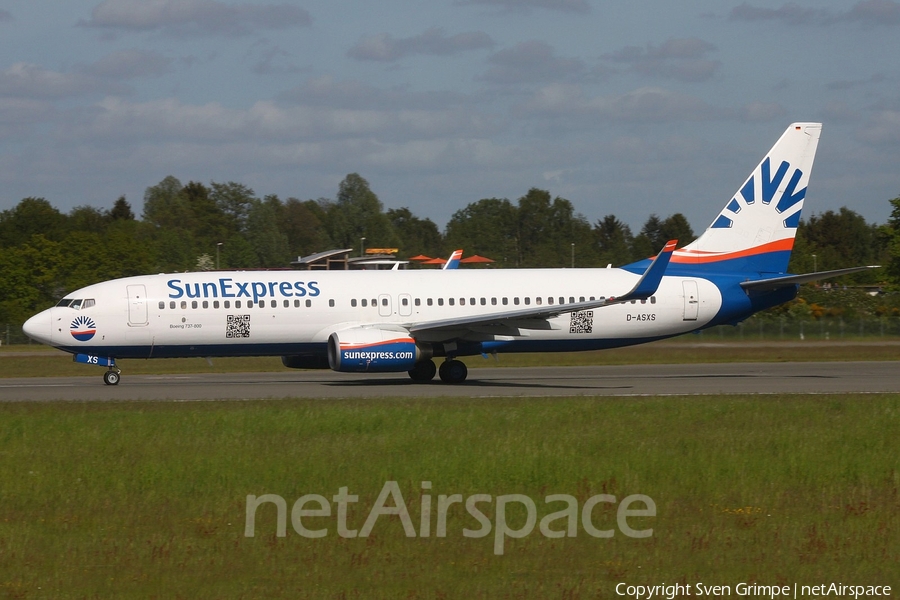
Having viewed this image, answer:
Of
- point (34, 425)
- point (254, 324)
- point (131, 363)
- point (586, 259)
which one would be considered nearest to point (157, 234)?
point (586, 259)

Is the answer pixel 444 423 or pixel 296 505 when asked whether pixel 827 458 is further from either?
pixel 296 505

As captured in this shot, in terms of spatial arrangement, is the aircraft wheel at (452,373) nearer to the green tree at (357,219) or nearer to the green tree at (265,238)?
the green tree at (265,238)

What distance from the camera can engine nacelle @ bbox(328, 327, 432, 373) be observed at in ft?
91.2

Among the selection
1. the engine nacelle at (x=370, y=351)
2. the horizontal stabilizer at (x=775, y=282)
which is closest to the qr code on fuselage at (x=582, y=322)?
the horizontal stabilizer at (x=775, y=282)

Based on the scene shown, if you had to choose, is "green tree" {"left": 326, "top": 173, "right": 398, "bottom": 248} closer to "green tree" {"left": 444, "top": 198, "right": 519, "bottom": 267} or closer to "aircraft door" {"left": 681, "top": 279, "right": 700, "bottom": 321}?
"green tree" {"left": 444, "top": 198, "right": 519, "bottom": 267}

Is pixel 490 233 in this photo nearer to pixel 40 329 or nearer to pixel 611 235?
pixel 611 235

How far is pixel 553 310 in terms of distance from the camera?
28.4m

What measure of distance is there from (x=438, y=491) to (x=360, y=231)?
6017 inches

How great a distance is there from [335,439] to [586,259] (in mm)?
121125

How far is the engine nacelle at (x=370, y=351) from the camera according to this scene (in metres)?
27.8

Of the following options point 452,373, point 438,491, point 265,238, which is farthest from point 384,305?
point 265,238

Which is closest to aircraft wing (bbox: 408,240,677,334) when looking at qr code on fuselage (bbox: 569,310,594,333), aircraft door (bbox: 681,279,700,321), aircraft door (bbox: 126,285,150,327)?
qr code on fuselage (bbox: 569,310,594,333)

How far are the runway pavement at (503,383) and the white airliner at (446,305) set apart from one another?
3.48ft

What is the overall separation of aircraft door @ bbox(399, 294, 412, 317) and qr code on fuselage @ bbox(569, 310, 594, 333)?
4.74 meters
